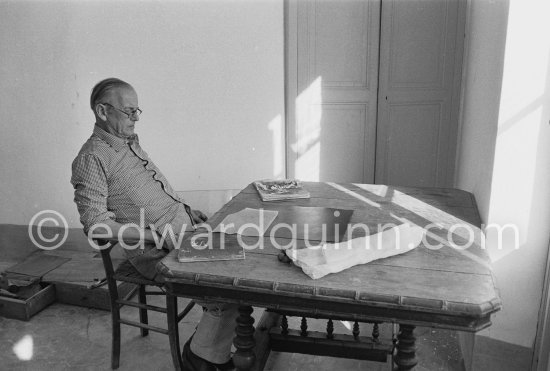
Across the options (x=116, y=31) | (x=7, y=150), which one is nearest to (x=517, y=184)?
(x=116, y=31)

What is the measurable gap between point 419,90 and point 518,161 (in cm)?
189

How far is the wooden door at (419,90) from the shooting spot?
3797 mm

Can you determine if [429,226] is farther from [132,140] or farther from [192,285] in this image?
[132,140]

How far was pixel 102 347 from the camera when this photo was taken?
2957 mm

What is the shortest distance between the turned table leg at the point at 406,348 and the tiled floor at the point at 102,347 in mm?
851

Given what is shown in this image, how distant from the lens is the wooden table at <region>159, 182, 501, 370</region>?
5.02ft

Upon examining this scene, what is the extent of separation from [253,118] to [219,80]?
1.34 ft

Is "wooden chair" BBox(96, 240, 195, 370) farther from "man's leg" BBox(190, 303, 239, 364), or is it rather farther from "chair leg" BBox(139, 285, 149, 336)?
"man's leg" BBox(190, 303, 239, 364)

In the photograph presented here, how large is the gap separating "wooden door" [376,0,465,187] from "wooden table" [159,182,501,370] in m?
1.91

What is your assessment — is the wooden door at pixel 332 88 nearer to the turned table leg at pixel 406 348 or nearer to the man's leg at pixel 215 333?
the man's leg at pixel 215 333

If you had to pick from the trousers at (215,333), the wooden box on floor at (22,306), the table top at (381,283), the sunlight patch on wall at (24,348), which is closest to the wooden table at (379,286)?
the table top at (381,283)

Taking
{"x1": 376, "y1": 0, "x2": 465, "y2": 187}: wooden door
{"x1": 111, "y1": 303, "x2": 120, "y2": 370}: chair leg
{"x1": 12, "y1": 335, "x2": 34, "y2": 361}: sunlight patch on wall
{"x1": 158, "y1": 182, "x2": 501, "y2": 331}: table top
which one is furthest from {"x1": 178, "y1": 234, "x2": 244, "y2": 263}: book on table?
{"x1": 376, "y1": 0, "x2": 465, "y2": 187}: wooden door

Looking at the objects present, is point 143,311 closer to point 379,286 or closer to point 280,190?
point 280,190

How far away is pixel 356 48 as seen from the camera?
398 centimetres
